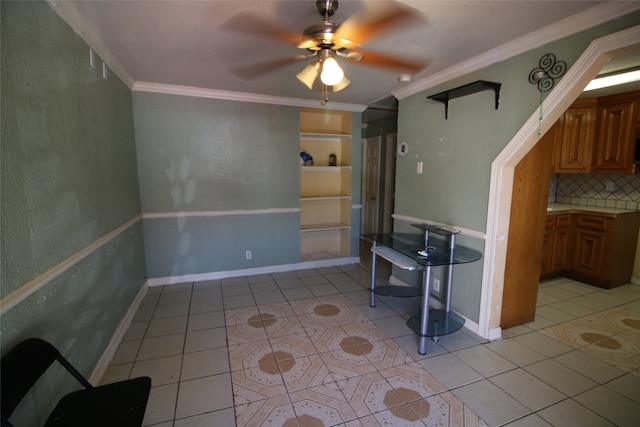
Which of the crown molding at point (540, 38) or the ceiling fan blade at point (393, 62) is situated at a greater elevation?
the ceiling fan blade at point (393, 62)

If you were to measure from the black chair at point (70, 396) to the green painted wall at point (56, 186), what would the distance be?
3.5 inches

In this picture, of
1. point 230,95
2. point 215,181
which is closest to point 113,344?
point 215,181

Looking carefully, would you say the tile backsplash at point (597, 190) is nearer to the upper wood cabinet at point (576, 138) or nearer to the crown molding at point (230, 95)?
the upper wood cabinet at point (576, 138)

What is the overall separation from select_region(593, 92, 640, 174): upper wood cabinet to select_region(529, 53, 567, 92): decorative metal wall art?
223 centimetres

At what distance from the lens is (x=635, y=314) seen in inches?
117

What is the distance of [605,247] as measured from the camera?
11.5 ft

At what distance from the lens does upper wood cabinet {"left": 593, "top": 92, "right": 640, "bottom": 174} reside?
10.8 feet

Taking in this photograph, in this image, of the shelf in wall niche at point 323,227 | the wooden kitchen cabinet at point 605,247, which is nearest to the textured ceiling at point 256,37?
the shelf in wall niche at point 323,227

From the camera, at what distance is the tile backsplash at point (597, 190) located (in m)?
3.62

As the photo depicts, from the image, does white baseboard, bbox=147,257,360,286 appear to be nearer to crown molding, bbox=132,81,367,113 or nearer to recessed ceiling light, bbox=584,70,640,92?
crown molding, bbox=132,81,367,113

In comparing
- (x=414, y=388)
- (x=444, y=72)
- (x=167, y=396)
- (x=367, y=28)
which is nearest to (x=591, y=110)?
(x=444, y=72)

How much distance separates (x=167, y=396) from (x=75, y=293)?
841 mm

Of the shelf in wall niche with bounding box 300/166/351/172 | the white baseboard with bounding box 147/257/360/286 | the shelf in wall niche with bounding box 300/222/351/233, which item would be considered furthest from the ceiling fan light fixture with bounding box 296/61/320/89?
the white baseboard with bounding box 147/257/360/286

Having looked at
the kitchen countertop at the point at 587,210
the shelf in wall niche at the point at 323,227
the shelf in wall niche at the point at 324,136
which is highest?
the shelf in wall niche at the point at 324,136
